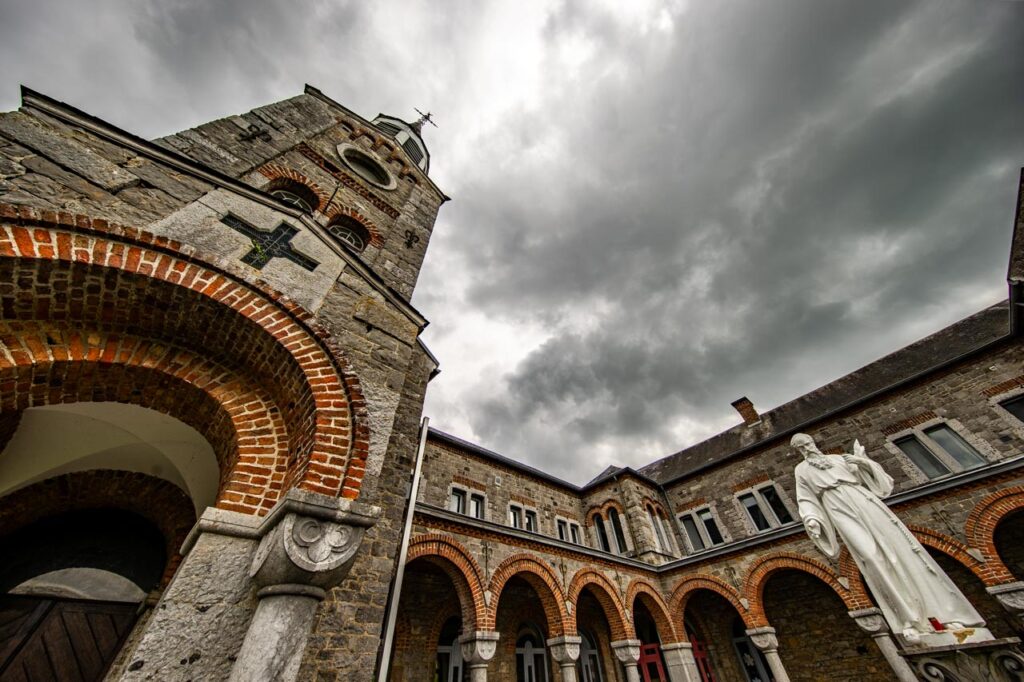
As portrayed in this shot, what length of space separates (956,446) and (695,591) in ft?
28.3

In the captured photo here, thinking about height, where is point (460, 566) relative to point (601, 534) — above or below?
below

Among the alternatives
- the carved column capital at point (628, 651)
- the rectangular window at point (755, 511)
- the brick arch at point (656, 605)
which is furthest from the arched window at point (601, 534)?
the rectangular window at point (755, 511)

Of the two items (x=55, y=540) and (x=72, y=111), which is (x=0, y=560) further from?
(x=72, y=111)

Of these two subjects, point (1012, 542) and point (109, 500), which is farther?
point (1012, 542)

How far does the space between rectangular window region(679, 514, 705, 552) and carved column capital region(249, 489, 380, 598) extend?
52.7 feet

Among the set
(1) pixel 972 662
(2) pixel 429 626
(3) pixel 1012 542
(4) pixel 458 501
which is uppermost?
(4) pixel 458 501

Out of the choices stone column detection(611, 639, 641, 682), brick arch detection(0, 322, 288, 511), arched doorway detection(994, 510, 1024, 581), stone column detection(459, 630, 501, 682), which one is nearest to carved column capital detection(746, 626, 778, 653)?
stone column detection(611, 639, 641, 682)

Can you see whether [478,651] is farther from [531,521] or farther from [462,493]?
[531,521]

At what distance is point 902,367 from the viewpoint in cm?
1354

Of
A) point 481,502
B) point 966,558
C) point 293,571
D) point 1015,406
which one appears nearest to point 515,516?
point 481,502

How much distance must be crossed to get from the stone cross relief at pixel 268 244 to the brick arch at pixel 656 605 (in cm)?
1234

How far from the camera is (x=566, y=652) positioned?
8.86m

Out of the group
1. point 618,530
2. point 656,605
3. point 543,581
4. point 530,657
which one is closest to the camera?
point 543,581

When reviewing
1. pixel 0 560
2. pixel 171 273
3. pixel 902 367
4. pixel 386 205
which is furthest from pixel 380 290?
pixel 902 367
